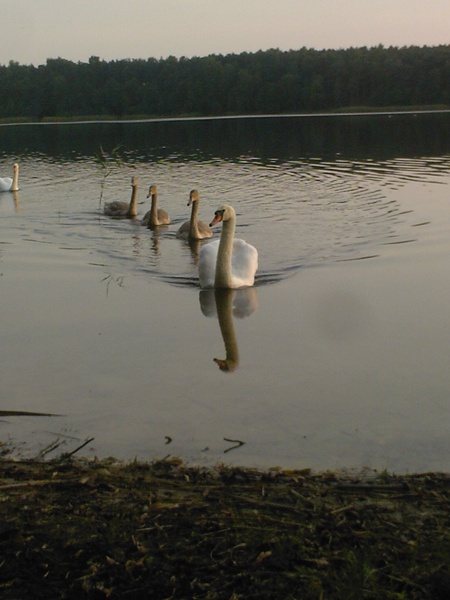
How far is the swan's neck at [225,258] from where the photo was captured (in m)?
10.6

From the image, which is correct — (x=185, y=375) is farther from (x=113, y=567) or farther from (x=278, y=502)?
(x=113, y=567)

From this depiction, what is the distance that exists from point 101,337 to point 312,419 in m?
3.00

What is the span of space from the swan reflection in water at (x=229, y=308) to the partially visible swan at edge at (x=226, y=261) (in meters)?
0.12

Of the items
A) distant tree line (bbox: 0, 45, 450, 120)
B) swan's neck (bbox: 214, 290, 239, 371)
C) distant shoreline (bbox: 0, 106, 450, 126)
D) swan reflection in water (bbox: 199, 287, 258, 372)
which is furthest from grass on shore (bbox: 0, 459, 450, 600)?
distant tree line (bbox: 0, 45, 450, 120)

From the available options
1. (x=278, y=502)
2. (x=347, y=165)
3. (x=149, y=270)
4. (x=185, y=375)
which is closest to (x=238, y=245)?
(x=149, y=270)

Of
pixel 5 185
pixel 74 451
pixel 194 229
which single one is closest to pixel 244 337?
pixel 74 451

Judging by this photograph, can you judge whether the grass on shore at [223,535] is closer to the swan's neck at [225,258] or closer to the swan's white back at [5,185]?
the swan's neck at [225,258]

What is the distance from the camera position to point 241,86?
102 meters

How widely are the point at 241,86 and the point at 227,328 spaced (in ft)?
316

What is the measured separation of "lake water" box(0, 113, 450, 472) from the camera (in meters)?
5.92

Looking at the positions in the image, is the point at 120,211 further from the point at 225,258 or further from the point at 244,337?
the point at 244,337

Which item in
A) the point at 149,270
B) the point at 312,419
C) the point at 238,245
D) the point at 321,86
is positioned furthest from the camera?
the point at 321,86

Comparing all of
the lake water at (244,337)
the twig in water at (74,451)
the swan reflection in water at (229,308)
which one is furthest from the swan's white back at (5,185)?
the twig in water at (74,451)

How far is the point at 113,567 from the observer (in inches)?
151
